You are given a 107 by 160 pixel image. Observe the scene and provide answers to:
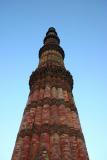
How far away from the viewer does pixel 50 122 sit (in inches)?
463

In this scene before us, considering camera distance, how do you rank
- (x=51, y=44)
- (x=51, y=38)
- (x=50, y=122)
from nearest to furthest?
(x=50, y=122) < (x=51, y=44) < (x=51, y=38)

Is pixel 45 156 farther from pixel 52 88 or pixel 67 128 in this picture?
pixel 52 88

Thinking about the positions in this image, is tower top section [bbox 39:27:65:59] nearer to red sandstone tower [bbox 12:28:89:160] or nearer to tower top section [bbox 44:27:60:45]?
tower top section [bbox 44:27:60:45]

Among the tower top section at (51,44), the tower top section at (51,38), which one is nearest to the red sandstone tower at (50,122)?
the tower top section at (51,44)

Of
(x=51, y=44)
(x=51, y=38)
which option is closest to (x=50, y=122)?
(x=51, y=44)

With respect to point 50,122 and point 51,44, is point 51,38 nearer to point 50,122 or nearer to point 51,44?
point 51,44

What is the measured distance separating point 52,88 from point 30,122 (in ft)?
9.51

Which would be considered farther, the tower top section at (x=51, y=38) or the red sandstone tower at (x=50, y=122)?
the tower top section at (x=51, y=38)

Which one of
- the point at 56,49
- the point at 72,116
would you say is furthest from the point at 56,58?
the point at 72,116

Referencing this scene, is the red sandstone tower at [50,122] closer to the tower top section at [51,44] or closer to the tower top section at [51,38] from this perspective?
the tower top section at [51,44]

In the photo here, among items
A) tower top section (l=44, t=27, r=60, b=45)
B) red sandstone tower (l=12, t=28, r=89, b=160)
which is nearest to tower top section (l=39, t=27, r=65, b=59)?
tower top section (l=44, t=27, r=60, b=45)

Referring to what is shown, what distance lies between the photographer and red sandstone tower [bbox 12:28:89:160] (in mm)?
10209

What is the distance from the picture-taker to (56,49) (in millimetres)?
19234

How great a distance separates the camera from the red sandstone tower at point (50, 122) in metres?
10.2
